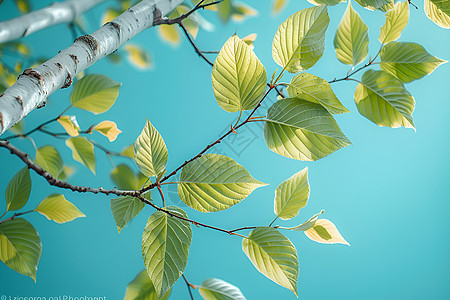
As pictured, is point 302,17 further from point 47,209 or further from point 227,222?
point 227,222

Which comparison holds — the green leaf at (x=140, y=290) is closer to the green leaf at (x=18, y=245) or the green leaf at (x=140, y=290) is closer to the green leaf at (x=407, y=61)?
the green leaf at (x=18, y=245)

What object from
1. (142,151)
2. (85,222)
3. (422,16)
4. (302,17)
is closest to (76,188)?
(142,151)

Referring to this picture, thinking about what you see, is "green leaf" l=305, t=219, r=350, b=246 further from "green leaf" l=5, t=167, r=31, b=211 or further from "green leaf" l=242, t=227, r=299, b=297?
"green leaf" l=5, t=167, r=31, b=211

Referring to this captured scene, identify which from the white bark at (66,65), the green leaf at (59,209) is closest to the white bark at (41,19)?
the white bark at (66,65)

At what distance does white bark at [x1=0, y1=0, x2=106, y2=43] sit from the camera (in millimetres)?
176

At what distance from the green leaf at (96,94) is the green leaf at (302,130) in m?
0.22

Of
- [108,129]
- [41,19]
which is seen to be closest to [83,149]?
[108,129]

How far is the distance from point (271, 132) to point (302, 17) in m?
0.06

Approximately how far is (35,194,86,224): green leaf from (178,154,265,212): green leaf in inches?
6.5

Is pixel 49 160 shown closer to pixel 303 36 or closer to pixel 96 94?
pixel 96 94

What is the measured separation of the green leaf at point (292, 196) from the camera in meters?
0.20

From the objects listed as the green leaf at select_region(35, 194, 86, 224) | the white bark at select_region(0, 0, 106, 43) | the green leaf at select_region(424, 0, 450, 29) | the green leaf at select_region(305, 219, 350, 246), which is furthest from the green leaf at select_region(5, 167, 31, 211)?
the green leaf at select_region(424, 0, 450, 29)

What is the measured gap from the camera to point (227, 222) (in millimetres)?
866

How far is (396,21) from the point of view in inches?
8.0
